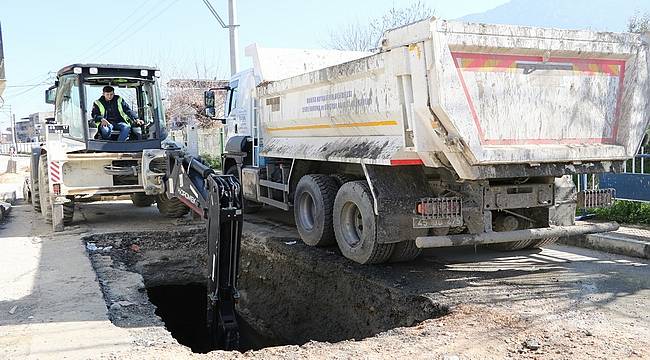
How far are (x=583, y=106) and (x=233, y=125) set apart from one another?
266 inches

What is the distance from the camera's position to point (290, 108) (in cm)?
877

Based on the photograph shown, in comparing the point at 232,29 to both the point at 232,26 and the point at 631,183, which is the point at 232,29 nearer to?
the point at 232,26

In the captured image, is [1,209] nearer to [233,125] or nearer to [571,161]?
[233,125]

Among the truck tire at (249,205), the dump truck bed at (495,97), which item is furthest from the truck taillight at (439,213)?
the truck tire at (249,205)

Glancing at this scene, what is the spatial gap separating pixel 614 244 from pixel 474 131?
319cm

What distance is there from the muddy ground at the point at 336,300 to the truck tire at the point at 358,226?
8.5 inches

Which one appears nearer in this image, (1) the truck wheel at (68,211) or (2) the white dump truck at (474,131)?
(2) the white dump truck at (474,131)

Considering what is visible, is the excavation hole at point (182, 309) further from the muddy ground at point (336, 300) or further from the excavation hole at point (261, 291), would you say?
the muddy ground at point (336, 300)

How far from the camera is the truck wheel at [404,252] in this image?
6.93m

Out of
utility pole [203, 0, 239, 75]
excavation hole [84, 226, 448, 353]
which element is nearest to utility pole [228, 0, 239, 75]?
utility pole [203, 0, 239, 75]

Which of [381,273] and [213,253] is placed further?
[381,273]

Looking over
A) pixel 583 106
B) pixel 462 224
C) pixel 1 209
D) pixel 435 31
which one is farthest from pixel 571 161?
pixel 1 209

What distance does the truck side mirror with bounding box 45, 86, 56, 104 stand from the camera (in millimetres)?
11039

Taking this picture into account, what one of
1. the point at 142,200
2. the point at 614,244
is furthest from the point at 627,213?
the point at 142,200
